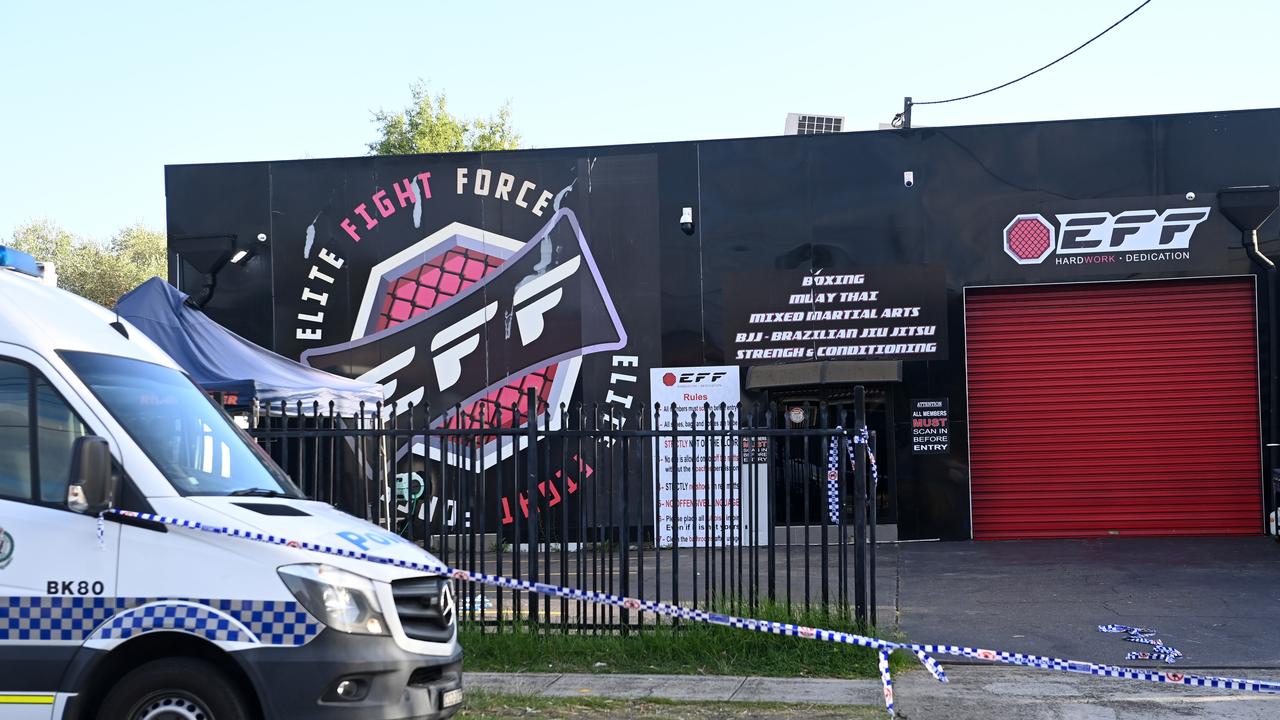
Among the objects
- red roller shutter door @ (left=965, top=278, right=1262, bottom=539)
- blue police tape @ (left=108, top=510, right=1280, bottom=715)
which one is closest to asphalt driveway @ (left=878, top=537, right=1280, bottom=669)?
red roller shutter door @ (left=965, top=278, right=1262, bottom=539)

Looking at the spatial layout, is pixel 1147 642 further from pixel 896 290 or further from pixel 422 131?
pixel 422 131

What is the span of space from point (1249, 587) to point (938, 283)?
233 inches

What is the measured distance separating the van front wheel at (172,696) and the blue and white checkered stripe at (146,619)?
0.18m

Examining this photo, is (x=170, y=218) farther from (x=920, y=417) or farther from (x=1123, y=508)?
(x=1123, y=508)

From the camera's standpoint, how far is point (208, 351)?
12.8m

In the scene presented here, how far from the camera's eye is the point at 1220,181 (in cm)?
1598

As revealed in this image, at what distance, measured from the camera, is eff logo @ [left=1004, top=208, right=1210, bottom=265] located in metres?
16.1

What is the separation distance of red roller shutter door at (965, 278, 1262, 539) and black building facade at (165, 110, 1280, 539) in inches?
1.2

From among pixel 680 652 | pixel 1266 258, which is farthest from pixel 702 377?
pixel 680 652

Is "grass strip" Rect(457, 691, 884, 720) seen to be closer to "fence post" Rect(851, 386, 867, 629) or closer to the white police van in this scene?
"fence post" Rect(851, 386, 867, 629)

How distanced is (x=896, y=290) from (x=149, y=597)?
41.8 feet

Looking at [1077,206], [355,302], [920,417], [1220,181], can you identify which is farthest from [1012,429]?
[355,302]

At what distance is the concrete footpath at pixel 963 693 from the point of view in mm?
7395

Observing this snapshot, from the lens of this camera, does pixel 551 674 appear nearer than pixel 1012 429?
Yes
